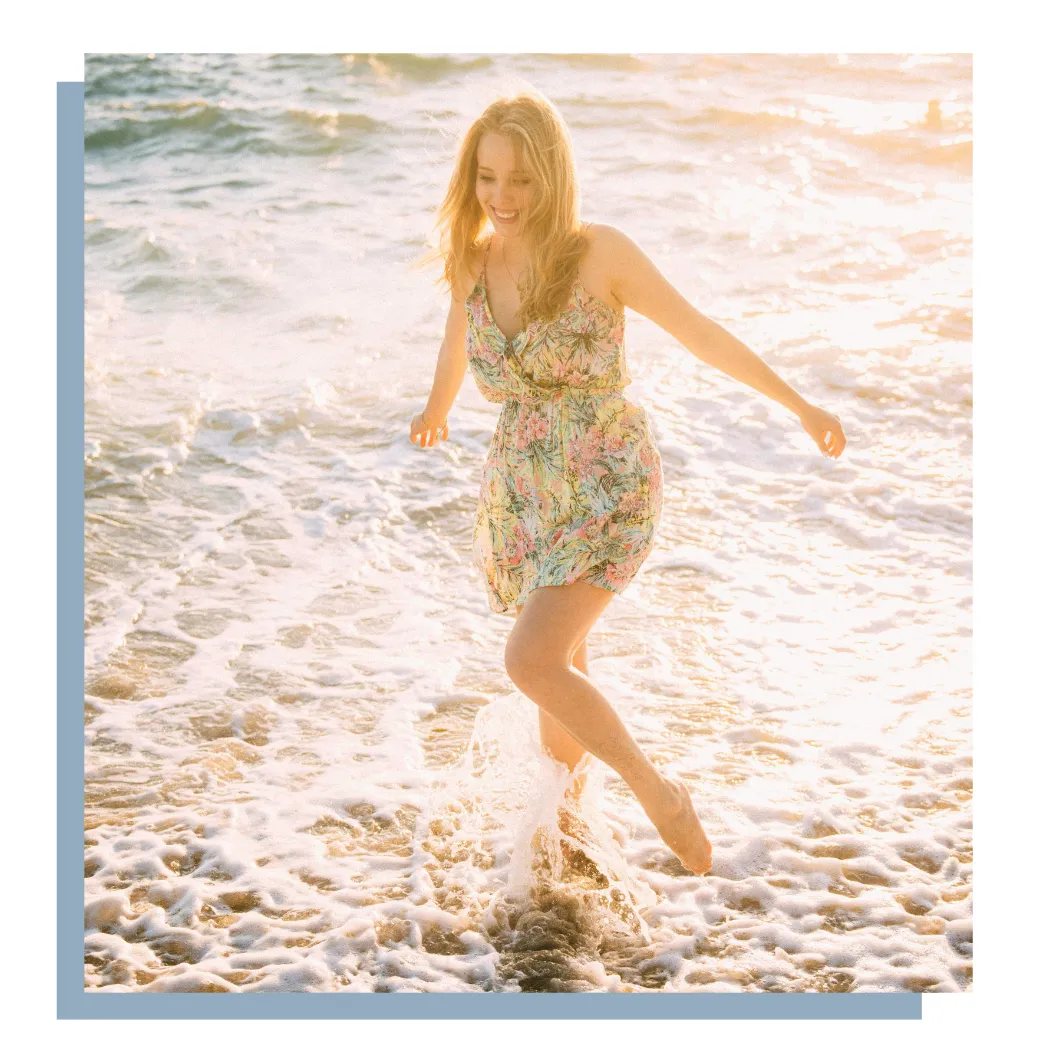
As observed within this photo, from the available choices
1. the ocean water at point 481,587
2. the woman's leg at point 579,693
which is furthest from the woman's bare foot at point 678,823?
the ocean water at point 481,587

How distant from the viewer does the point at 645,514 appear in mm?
3146

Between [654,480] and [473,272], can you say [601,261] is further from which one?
[654,480]

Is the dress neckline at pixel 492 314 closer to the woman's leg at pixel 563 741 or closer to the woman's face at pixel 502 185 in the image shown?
the woman's face at pixel 502 185

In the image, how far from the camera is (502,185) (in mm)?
2980

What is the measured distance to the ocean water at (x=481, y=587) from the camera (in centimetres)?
346

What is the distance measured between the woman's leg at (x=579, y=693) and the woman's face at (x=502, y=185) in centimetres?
87

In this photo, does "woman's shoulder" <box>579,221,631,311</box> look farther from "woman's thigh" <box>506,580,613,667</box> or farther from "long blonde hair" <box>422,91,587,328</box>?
"woman's thigh" <box>506,580,613,667</box>

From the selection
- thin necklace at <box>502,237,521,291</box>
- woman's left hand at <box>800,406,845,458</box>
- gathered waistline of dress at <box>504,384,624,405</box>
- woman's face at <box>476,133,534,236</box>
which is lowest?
woman's left hand at <box>800,406,845,458</box>

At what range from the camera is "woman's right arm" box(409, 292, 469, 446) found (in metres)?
3.38

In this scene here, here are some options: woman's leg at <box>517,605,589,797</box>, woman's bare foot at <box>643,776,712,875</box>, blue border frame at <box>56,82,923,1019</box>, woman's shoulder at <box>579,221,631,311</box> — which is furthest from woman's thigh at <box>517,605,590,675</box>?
woman's shoulder at <box>579,221,631,311</box>

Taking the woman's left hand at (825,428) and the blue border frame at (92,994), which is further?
the blue border frame at (92,994)

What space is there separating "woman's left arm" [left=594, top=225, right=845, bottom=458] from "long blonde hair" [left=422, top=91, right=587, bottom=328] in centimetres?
9
